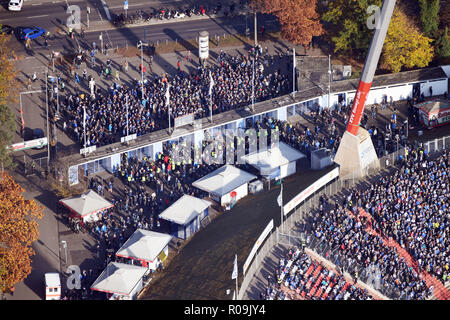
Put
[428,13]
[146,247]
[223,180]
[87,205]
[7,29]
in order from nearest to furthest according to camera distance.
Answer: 1. [146,247]
2. [87,205]
3. [223,180]
4. [428,13]
5. [7,29]

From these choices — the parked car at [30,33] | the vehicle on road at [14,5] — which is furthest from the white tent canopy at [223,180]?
the vehicle on road at [14,5]

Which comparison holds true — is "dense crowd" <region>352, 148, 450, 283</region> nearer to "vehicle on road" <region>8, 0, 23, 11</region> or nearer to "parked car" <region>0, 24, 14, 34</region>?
"parked car" <region>0, 24, 14, 34</region>

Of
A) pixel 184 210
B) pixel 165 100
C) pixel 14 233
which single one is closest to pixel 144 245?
pixel 184 210

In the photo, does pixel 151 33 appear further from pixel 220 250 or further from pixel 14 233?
pixel 14 233

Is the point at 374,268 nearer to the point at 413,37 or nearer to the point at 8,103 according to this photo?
the point at 413,37

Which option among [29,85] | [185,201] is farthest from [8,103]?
[185,201]

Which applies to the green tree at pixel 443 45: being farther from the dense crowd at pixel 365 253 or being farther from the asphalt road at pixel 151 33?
the dense crowd at pixel 365 253

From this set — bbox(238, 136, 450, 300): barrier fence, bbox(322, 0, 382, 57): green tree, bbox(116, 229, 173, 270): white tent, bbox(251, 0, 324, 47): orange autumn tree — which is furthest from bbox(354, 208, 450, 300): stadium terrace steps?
bbox(251, 0, 324, 47): orange autumn tree
